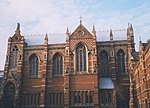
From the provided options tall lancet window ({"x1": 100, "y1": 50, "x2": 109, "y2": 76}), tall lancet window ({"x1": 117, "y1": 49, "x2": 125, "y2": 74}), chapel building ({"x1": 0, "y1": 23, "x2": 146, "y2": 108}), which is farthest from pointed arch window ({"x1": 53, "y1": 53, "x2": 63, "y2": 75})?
tall lancet window ({"x1": 117, "y1": 49, "x2": 125, "y2": 74})

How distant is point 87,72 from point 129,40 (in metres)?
13.2

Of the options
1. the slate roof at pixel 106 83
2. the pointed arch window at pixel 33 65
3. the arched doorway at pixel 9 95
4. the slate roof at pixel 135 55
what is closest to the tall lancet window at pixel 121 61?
the slate roof at pixel 135 55

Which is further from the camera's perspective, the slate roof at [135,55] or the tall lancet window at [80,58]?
the tall lancet window at [80,58]

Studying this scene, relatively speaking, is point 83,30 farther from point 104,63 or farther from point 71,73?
point 71,73

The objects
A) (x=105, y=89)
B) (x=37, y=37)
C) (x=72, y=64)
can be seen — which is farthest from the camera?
(x=37, y=37)

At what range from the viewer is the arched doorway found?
181 feet

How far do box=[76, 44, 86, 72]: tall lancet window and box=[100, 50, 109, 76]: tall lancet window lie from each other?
482cm

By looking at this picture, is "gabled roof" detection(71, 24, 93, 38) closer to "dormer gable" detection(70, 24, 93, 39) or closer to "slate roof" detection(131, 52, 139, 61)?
"dormer gable" detection(70, 24, 93, 39)

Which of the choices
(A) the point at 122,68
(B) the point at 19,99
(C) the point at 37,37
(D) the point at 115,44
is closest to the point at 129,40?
(D) the point at 115,44

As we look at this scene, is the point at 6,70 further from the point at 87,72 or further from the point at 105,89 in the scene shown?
the point at 105,89

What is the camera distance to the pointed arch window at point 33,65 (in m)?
57.8

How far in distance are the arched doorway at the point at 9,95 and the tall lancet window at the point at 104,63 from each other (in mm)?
22390

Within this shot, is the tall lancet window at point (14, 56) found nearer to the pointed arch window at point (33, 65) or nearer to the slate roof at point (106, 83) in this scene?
the pointed arch window at point (33, 65)

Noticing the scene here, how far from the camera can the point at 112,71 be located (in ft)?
177
